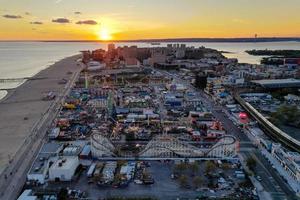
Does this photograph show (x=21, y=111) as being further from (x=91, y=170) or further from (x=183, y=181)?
(x=183, y=181)

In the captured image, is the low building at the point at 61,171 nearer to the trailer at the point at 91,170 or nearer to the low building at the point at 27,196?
the trailer at the point at 91,170

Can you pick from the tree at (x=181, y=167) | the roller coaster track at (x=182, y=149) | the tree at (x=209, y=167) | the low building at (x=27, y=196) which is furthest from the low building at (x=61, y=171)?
the tree at (x=209, y=167)

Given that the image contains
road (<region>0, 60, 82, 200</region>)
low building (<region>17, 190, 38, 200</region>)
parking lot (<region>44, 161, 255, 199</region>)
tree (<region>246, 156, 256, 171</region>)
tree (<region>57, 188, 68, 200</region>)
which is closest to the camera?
low building (<region>17, 190, 38, 200</region>)

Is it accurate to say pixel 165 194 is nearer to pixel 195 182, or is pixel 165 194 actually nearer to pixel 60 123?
pixel 195 182

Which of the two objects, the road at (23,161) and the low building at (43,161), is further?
the low building at (43,161)

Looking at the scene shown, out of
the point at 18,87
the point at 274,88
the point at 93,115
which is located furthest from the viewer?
the point at 18,87

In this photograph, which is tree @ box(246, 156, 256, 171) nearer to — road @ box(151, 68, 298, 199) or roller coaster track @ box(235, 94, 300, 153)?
road @ box(151, 68, 298, 199)

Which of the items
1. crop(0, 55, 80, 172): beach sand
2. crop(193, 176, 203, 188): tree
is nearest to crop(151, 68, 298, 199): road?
crop(193, 176, 203, 188): tree

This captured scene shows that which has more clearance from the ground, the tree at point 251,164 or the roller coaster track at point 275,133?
the roller coaster track at point 275,133

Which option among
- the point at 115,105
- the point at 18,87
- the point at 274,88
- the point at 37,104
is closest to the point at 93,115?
the point at 115,105
